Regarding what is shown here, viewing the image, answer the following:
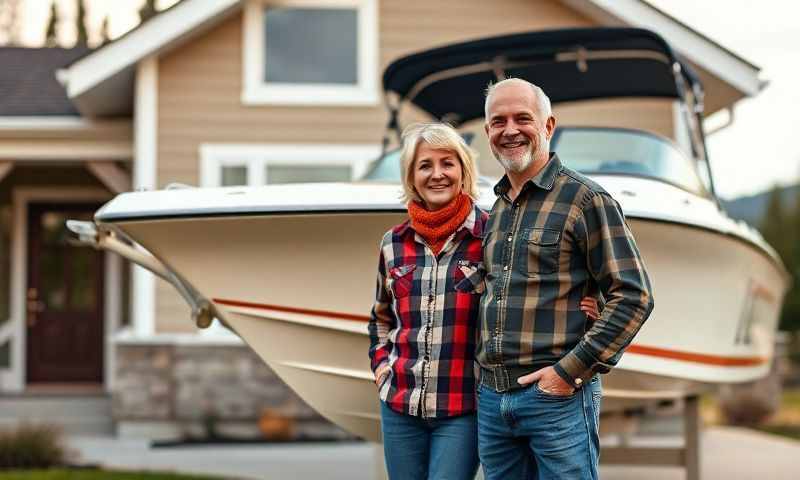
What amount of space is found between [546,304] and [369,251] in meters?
1.80

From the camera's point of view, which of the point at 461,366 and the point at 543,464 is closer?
the point at 543,464

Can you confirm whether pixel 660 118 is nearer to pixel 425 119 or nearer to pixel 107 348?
pixel 425 119

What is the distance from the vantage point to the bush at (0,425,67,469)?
7.48 metres

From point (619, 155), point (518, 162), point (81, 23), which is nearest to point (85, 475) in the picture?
point (619, 155)

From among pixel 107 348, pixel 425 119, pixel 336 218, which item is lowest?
pixel 107 348

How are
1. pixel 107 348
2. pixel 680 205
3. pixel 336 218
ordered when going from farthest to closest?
pixel 107 348
pixel 680 205
pixel 336 218

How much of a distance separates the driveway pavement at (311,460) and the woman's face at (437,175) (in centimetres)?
473

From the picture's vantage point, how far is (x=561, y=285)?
2.72m

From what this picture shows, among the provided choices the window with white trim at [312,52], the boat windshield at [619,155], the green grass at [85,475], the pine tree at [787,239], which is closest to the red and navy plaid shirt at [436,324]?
the boat windshield at [619,155]

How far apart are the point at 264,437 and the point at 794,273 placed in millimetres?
17933

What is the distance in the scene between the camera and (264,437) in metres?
9.23

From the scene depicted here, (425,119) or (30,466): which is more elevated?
(425,119)

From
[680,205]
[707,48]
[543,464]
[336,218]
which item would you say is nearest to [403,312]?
[543,464]

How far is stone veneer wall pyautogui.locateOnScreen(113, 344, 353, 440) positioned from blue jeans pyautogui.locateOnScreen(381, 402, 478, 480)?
6.32 meters
